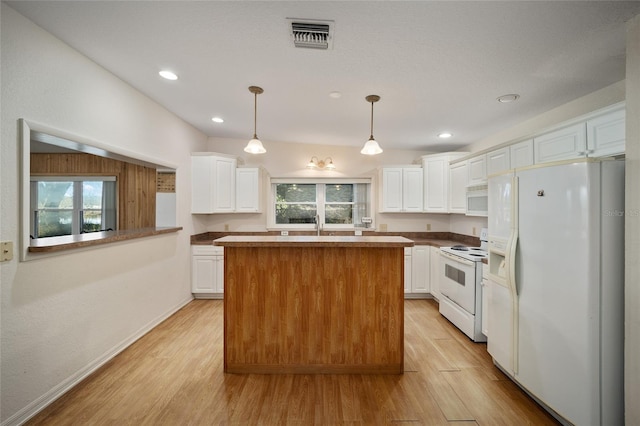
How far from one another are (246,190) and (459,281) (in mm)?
3307

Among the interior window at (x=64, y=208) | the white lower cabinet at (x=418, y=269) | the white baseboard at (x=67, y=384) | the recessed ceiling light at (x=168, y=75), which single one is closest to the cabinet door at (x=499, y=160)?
the white lower cabinet at (x=418, y=269)

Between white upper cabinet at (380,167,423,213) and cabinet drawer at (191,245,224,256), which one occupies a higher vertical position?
white upper cabinet at (380,167,423,213)

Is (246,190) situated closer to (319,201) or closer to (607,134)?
(319,201)

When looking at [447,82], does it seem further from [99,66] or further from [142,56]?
[99,66]

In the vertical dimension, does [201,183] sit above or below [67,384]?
above

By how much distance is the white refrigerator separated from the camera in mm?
1645

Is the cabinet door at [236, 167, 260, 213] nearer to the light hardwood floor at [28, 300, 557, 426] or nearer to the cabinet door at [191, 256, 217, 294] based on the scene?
the cabinet door at [191, 256, 217, 294]

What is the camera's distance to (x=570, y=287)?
1.74 metres

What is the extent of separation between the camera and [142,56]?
229 centimetres

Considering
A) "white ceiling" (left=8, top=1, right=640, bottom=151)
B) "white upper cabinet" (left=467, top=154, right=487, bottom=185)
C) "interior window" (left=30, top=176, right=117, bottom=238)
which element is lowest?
"interior window" (left=30, top=176, right=117, bottom=238)

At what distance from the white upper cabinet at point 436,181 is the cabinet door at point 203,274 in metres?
3.49

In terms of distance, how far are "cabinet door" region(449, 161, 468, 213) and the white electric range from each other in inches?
23.1

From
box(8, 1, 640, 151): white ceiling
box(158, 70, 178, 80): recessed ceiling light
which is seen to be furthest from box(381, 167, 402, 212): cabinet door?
box(158, 70, 178, 80): recessed ceiling light

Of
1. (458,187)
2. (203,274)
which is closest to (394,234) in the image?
(458,187)
